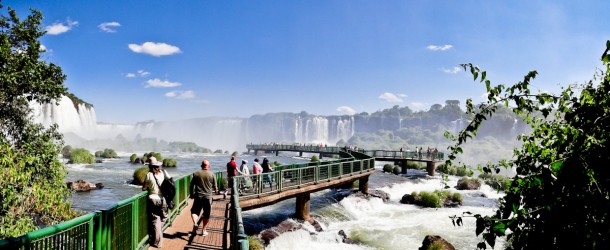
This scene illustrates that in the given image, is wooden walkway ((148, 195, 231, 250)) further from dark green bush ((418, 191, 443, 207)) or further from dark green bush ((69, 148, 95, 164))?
dark green bush ((69, 148, 95, 164))

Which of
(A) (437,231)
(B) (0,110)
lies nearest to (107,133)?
(B) (0,110)

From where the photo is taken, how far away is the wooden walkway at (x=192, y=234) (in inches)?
352

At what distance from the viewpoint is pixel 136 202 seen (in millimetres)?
7406

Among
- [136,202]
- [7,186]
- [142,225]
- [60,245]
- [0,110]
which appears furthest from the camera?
[0,110]

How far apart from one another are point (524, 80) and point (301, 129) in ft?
523

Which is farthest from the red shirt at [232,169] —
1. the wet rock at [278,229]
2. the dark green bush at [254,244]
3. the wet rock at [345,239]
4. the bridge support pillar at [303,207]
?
the wet rock at [345,239]

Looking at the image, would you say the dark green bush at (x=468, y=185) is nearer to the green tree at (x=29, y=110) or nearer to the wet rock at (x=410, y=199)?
A: the wet rock at (x=410, y=199)

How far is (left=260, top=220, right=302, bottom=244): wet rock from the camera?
1595 centimetres

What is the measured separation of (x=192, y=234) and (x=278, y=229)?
7.87 metres

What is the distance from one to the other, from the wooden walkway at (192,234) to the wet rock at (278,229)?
3.78m

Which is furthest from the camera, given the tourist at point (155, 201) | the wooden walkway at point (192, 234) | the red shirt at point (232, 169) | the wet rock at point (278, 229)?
the wet rock at point (278, 229)

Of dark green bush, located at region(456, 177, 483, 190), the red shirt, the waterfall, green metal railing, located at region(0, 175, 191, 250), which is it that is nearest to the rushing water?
the red shirt

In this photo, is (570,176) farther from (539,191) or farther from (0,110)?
(0,110)

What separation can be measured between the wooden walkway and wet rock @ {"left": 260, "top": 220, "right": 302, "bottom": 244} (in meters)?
3.78
